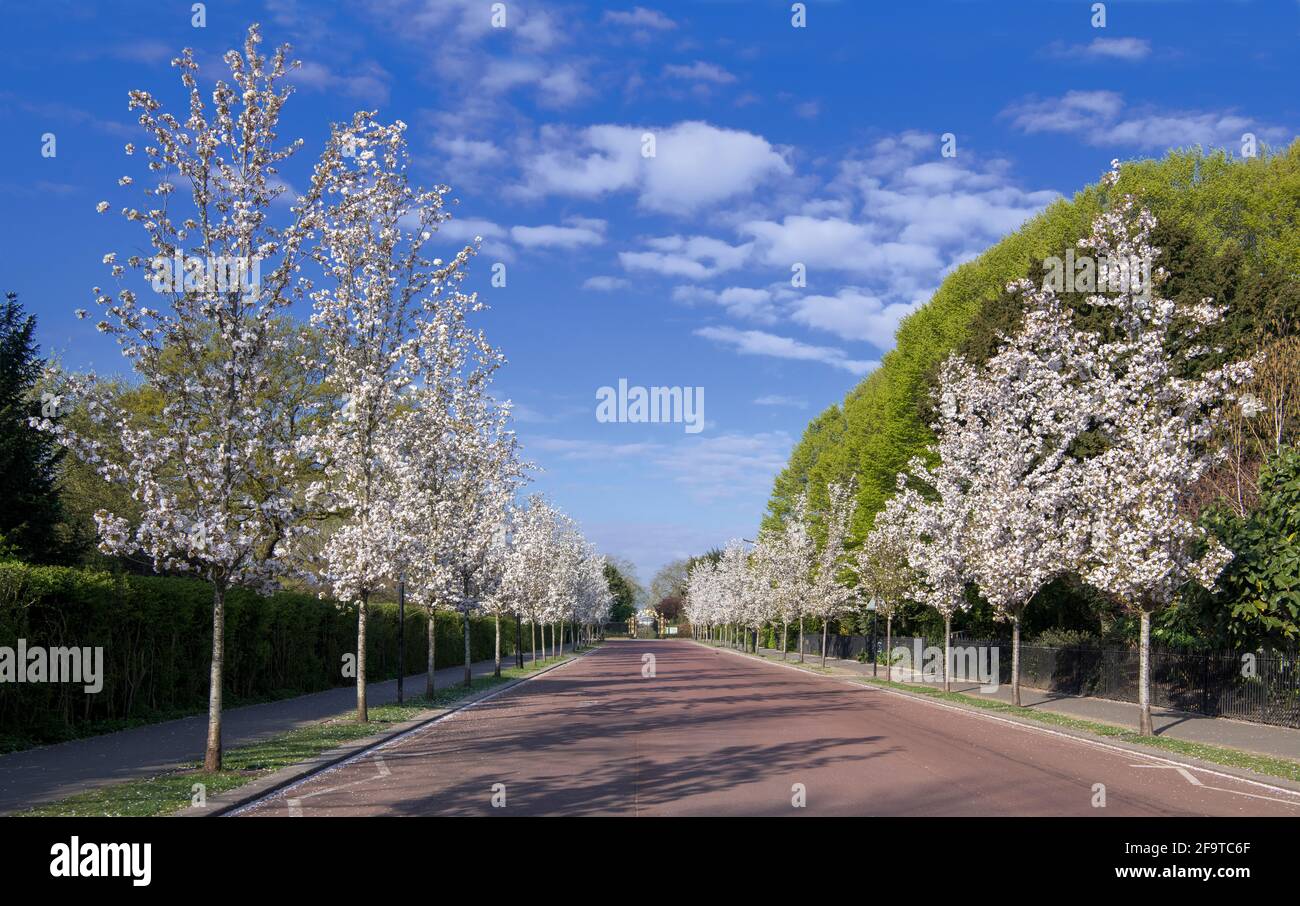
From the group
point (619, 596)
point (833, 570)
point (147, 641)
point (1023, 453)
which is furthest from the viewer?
point (619, 596)

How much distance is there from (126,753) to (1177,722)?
67.6 feet

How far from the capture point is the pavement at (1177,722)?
18000 mm

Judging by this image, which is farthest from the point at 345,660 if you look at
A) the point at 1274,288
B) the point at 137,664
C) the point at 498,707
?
the point at 1274,288

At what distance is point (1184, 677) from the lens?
24719 mm

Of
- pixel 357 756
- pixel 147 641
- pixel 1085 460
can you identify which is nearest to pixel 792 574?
pixel 1085 460

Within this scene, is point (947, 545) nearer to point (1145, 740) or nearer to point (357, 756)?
point (1145, 740)

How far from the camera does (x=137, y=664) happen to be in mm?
19281

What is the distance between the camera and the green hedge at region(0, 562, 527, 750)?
1563 centimetres

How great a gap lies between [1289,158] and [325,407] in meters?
40.6

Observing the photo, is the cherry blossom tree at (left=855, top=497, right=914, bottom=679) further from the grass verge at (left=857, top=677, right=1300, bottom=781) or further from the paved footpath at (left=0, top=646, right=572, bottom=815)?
the paved footpath at (left=0, top=646, right=572, bottom=815)

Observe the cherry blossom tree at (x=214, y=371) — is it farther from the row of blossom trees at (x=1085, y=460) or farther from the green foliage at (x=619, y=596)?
the green foliage at (x=619, y=596)

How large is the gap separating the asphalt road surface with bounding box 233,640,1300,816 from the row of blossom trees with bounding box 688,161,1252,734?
3722mm

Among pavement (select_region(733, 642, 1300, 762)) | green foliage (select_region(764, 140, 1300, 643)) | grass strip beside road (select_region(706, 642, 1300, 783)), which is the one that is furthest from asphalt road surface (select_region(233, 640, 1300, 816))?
green foliage (select_region(764, 140, 1300, 643))
